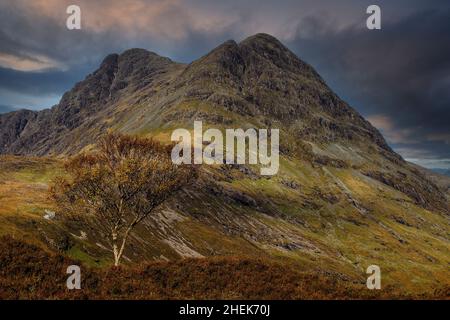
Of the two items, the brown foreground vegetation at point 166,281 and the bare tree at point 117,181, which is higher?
the bare tree at point 117,181

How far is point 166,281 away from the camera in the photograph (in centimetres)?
2500

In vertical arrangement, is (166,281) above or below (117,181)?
below

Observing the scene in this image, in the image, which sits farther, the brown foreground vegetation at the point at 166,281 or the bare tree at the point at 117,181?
the bare tree at the point at 117,181

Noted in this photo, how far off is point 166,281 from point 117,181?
19.5 metres

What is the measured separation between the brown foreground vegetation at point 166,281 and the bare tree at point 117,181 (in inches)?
687

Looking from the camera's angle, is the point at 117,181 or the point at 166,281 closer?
the point at 166,281

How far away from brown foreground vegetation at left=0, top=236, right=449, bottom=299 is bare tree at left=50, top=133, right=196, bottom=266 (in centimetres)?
1745

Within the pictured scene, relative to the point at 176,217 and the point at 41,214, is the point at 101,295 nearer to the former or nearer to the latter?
the point at 41,214

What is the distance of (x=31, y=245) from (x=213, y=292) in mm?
11968

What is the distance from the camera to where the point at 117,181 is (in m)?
42.1

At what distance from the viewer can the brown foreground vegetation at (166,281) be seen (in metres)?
21.3

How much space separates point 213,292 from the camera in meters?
23.6

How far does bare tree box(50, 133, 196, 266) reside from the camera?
42.7m
